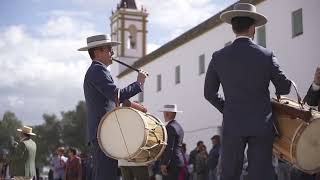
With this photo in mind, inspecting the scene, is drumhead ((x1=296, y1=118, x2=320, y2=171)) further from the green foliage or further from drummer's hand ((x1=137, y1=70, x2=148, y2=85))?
the green foliage

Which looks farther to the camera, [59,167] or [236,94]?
[59,167]

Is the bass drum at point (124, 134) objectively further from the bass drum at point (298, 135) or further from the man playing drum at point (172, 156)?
the man playing drum at point (172, 156)

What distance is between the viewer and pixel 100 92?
6281 millimetres

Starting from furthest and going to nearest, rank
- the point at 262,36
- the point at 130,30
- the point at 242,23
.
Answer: the point at 130,30 < the point at 262,36 < the point at 242,23

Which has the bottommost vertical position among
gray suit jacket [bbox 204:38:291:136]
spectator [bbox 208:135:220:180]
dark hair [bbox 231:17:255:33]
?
spectator [bbox 208:135:220:180]

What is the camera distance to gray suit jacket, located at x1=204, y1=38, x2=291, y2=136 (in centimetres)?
516

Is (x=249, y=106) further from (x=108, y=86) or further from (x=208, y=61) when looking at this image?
(x=208, y=61)

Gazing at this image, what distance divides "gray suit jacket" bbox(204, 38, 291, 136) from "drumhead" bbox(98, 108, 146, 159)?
114cm

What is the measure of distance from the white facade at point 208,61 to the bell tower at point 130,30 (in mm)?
3517

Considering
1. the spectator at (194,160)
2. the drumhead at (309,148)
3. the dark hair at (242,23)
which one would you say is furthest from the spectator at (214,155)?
the dark hair at (242,23)

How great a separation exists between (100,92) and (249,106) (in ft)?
5.93

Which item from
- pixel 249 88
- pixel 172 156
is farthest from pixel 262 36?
pixel 249 88

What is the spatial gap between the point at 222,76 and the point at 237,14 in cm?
60

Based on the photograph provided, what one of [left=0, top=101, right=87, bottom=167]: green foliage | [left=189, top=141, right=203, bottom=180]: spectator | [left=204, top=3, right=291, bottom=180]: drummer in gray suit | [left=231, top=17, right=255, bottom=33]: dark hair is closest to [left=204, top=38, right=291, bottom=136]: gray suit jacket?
[left=204, top=3, right=291, bottom=180]: drummer in gray suit
